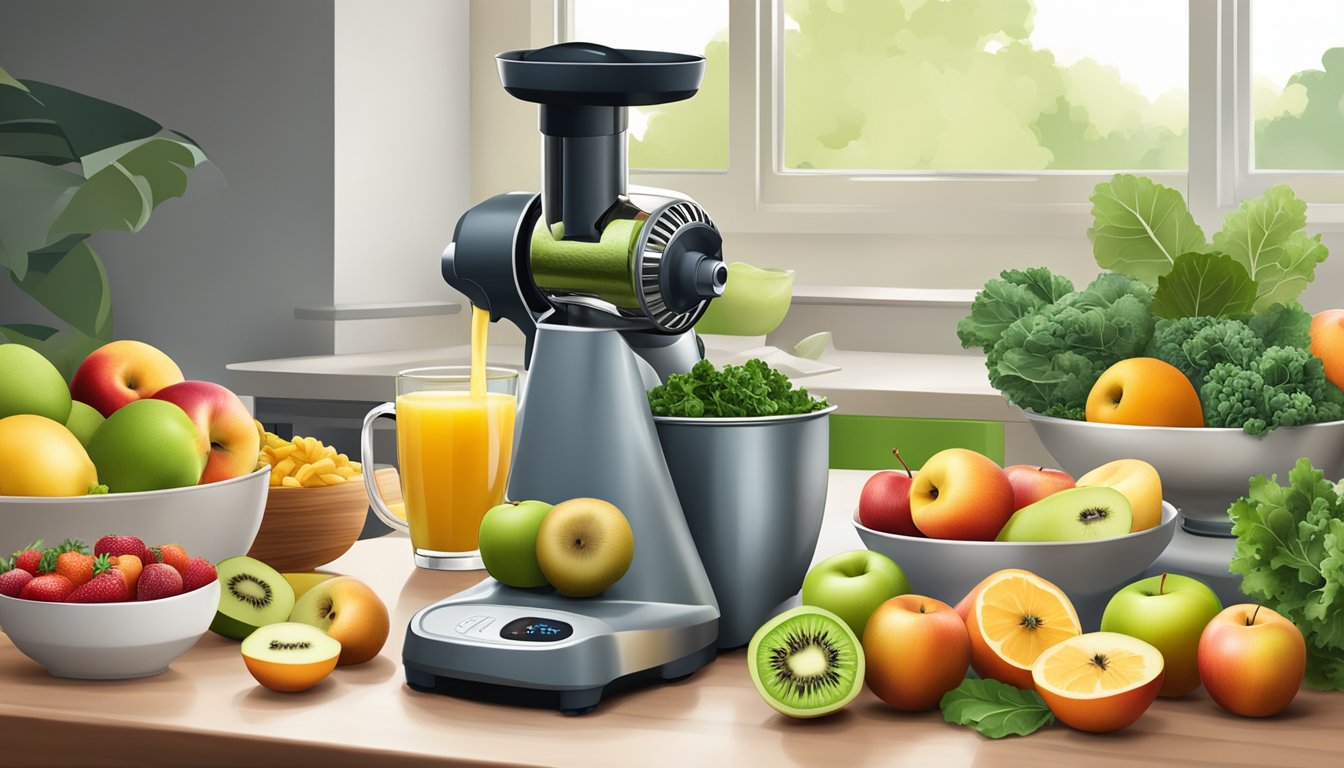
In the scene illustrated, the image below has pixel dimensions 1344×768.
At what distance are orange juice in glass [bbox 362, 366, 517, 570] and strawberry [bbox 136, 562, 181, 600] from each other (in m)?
0.29

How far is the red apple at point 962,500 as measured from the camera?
861 mm

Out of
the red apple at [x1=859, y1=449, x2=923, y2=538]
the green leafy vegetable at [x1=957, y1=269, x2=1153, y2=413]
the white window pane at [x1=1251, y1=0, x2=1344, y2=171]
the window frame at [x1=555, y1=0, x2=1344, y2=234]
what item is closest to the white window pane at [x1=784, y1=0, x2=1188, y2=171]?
the window frame at [x1=555, y1=0, x2=1344, y2=234]

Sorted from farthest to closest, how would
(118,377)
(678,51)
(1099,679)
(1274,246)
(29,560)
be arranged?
(678,51) < (1274,246) < (118,377) < (29,560) < (1099,679)

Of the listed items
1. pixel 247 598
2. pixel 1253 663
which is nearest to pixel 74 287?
pixel 247 598

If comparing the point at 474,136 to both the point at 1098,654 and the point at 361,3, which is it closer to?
the point at 361,3

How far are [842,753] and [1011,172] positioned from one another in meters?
2.39

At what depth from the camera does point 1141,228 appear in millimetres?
1184

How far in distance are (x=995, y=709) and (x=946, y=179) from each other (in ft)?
7.59

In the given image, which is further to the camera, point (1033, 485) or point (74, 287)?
point (74, 287)

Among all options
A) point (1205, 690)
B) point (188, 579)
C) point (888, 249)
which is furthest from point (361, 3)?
point (1205, 690)

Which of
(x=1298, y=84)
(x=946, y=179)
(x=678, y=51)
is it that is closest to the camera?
(x=1298, y=84)

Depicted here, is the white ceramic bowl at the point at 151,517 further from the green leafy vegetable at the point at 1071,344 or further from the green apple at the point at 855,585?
the green leafy vegetable at the point at 1071,344

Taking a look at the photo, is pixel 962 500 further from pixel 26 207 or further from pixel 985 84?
pixel 985 84

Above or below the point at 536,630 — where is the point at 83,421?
above
